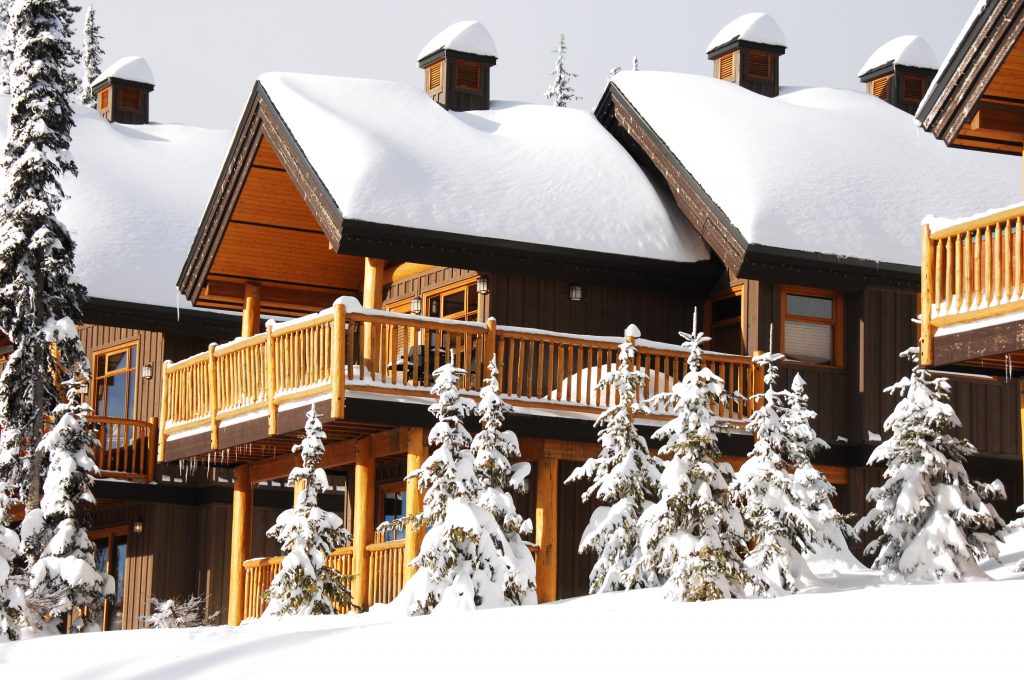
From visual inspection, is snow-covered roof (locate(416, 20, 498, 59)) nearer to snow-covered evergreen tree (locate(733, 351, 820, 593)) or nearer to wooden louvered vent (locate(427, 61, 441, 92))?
wooden louvered vent (locate(427, 61, 441, 92))

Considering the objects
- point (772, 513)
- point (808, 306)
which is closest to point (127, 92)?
point (808, 306)

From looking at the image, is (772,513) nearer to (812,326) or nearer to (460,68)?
(812,326)

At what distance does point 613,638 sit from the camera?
12312mm

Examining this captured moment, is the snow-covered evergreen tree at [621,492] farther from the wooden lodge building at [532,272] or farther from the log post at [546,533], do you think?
the wooden lodge building at [532,272]

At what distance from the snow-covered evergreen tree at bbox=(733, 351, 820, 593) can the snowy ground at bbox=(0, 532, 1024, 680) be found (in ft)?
16.1

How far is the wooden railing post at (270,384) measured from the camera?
2183 cm

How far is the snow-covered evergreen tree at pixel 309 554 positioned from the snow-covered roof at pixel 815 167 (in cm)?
660

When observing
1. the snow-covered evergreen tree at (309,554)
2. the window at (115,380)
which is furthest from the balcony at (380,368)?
the window at (115,380)

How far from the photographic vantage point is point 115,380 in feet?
105

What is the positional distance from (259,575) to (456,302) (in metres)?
4.90

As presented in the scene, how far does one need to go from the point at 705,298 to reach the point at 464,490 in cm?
811

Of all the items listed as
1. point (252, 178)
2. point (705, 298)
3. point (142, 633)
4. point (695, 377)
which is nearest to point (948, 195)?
point (705, 298)

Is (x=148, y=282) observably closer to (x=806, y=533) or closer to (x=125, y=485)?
(x=125, y=485)

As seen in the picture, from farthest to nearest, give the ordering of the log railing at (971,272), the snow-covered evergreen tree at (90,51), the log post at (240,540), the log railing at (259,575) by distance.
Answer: the snow-covered evergreen tree at (90,51) < the log post at (240,540) < the log railing at (259,575) < the log railing at (971,272)
